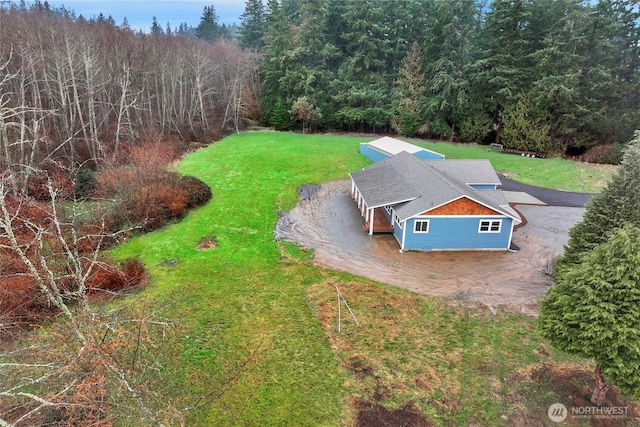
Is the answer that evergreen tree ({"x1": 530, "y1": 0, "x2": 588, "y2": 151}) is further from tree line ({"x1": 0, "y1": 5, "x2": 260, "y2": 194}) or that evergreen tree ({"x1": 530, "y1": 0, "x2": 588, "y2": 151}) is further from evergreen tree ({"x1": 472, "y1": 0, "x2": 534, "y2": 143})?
tree line ({"x1": 0, "y1": 5, "x2": 260, "y2": 194})

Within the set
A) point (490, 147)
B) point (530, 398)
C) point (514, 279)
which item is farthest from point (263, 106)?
point (530, 398)

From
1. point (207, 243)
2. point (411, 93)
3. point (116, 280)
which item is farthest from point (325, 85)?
point (116, 280)

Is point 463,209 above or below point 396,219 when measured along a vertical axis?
above

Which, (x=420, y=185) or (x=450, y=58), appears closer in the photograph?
(x=420, y=185)

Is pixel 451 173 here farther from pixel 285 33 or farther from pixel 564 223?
pixel 285 33

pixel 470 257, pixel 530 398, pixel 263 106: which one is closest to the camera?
pixel 530 398

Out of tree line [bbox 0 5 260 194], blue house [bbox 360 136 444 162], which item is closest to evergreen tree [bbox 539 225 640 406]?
tree line [bbox 0 5 260 194]

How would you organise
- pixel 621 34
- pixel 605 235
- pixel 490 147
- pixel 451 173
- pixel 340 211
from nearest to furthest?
pixel 605 235 < pixel 340 211 < pixel 451 173 < pixel 621 34 < pixel 490 147

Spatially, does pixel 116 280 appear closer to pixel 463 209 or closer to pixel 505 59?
pixel 463 209
